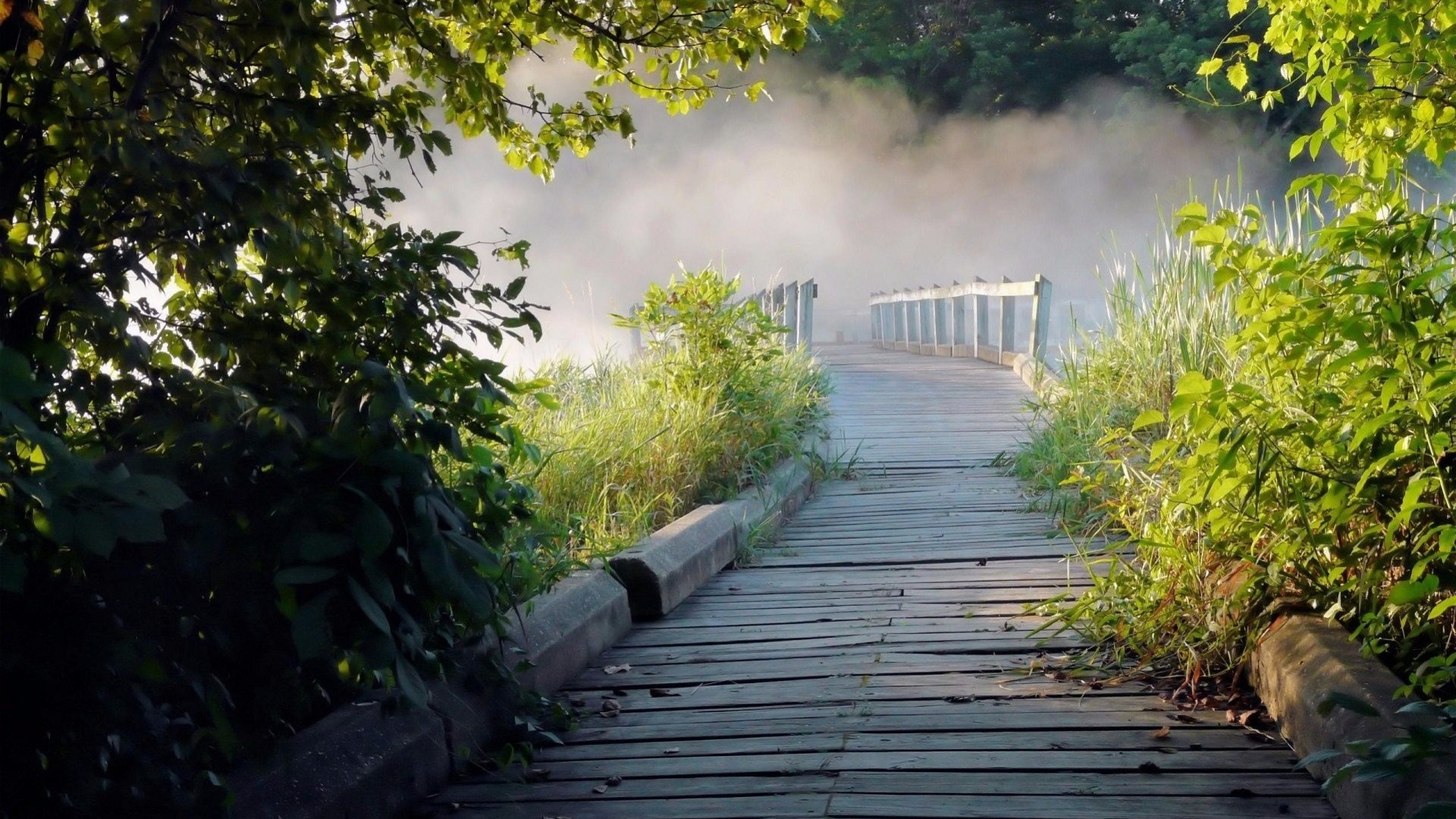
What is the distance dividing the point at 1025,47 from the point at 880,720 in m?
29.7

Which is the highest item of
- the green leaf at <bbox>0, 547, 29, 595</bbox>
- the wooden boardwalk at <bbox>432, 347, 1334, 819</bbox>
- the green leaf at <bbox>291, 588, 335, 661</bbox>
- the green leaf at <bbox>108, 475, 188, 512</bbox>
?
the green leaf at <bbox>108, 475, 188, 512</bbox>

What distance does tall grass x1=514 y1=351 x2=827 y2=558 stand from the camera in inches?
195

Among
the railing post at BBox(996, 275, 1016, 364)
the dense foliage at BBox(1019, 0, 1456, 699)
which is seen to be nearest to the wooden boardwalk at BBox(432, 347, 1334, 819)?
the dense foliage at BBox(1019, 0, 1456, 699)

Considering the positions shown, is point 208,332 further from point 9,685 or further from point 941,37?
point 941,37

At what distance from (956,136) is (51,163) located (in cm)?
3619

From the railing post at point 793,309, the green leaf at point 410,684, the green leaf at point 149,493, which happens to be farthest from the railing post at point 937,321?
the green leaf at point 149,493

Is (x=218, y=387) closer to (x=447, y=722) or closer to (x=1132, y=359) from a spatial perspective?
(x=447, y=722)

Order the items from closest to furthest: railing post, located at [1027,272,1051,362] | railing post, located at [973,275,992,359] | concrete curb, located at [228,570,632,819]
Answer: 1. concrete curb, located at [228,570,632,819]
2. railing post, located at [1027,272,1051,362]
3. railing post, located at [973,275,992,359]

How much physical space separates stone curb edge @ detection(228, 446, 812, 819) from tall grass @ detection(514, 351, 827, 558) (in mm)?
200

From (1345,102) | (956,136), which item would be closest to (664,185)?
(956,136)

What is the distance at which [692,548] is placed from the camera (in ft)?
15.7

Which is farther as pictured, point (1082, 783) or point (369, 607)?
point (1082, 783)

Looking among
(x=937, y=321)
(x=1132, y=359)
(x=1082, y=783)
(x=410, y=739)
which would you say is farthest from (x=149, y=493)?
(x=937, y=321)

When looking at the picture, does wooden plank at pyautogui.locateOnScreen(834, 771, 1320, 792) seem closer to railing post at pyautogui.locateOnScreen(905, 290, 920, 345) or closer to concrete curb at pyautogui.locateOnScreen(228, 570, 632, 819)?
concrete curb at pyautogui.locateOnScreen(228, 570, 632, 819)
